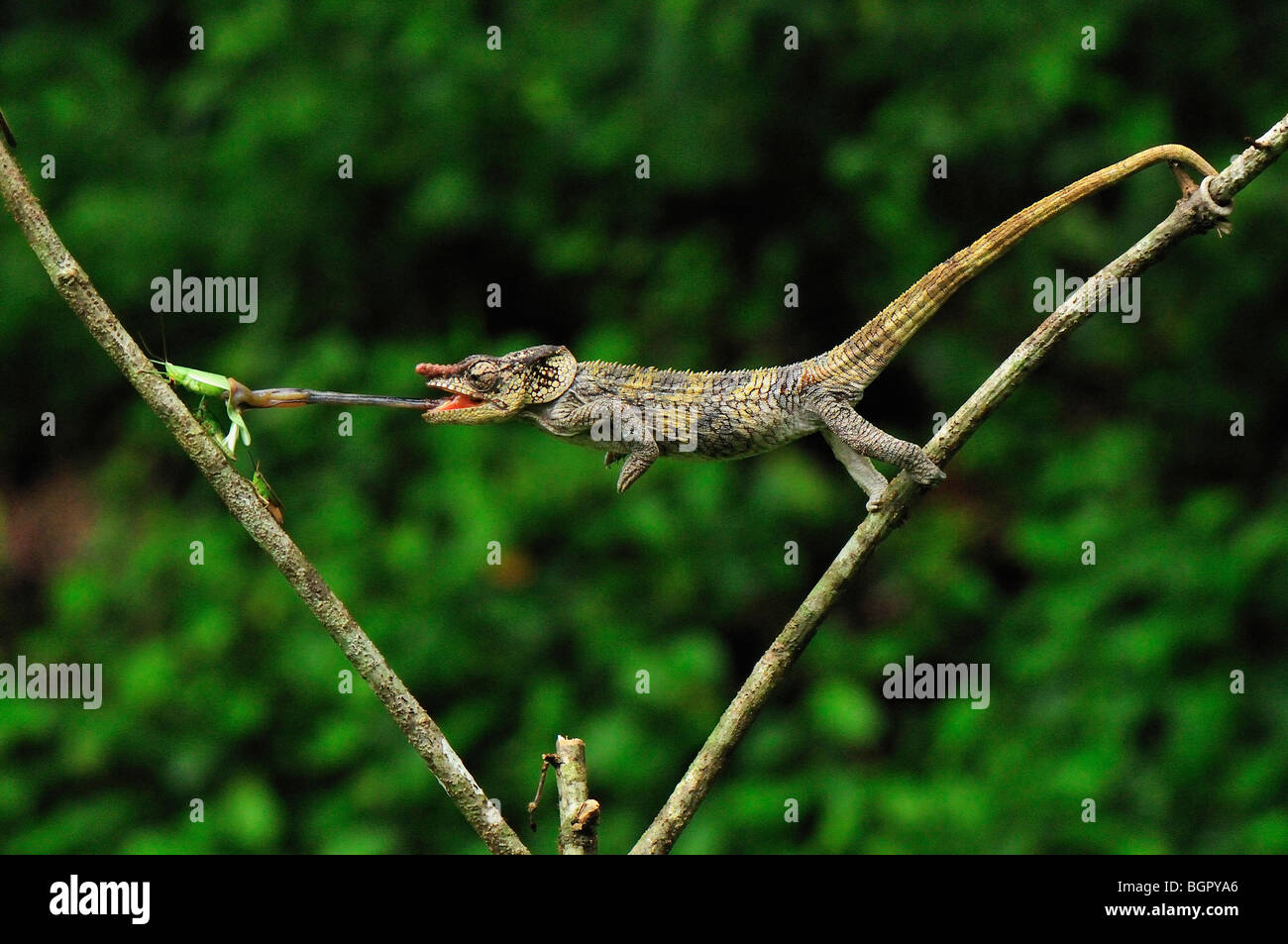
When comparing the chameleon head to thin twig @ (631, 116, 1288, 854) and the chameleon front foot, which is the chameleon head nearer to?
the chameleon front foot

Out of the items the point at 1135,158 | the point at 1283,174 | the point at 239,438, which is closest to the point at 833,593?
the point at 1135,158

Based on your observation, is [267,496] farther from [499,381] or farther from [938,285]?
[938,285]

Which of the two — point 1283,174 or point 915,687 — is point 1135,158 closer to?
point 915,687

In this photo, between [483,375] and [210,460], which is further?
[483,375]
